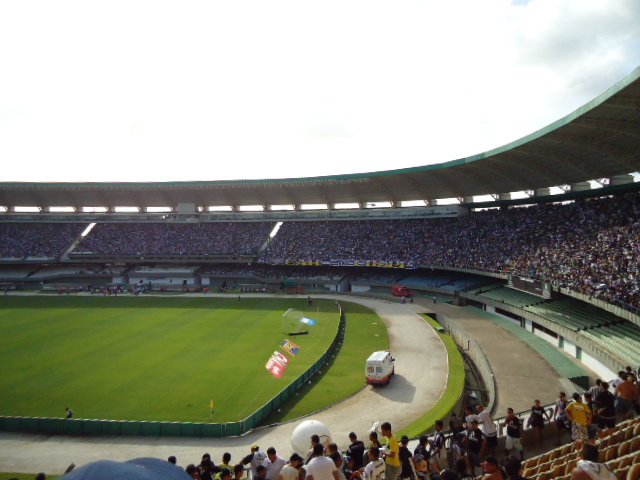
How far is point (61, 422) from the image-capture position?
19.5 m

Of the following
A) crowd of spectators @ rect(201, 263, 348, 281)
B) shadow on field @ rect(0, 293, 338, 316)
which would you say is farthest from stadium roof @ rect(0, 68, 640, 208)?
shadow on field @ rect(0, 293, 338, 316)

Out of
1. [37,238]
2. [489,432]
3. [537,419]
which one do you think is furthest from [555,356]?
[37,238]

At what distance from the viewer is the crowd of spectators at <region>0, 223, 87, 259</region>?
72312 millimetres

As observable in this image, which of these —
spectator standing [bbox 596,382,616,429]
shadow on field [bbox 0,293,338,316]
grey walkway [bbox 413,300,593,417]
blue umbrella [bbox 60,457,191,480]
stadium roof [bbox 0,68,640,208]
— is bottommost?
grey walkway [bbox 413,300,593,417]

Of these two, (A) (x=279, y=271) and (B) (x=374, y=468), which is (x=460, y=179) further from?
(B) (x=374, y=468)

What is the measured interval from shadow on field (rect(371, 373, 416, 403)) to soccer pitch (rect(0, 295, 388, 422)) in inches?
73.6

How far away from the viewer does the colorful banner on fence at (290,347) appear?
3078cm

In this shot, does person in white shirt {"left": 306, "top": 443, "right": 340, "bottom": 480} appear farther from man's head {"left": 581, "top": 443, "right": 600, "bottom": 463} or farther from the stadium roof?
the stadium roof

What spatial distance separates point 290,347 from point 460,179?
3220 centimetres

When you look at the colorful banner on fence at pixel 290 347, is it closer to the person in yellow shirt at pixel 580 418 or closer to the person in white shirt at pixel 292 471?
the person in yellow shirt at pixel 580 418

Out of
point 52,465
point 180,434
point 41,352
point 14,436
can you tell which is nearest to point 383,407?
point 180,434

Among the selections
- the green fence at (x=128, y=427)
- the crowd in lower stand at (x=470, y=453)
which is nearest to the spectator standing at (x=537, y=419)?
the crowd in lower stand at (x=470, y=453)

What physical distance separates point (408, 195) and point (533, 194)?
17.2 metres

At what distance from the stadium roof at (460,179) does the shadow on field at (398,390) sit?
62.9 ft
